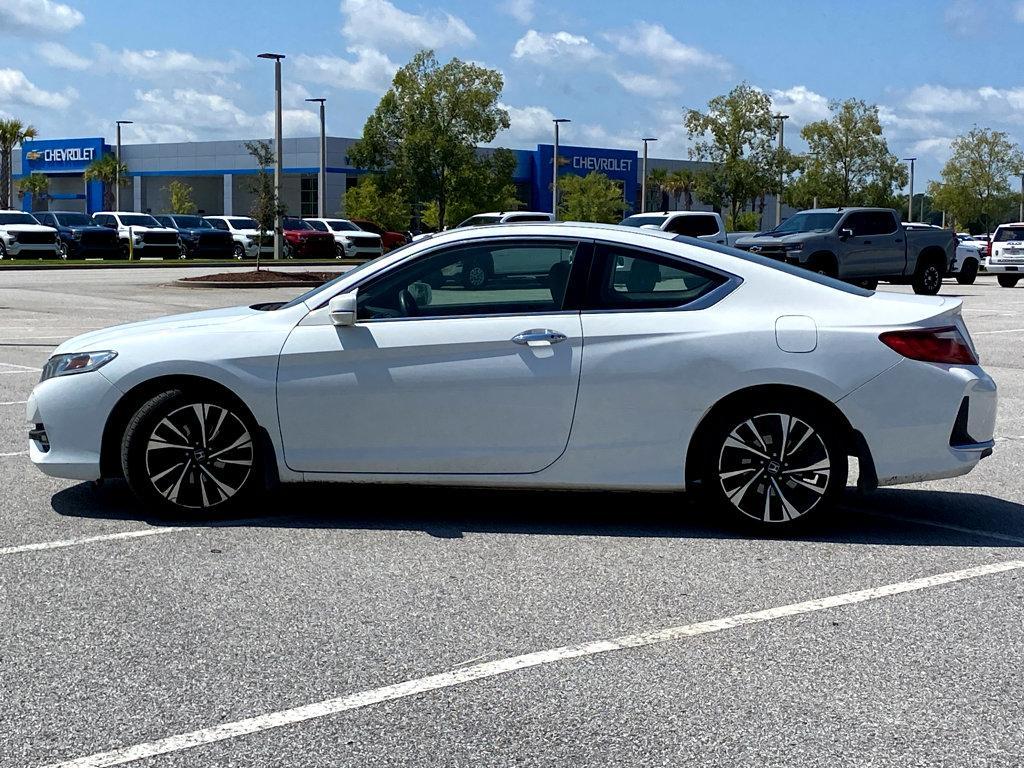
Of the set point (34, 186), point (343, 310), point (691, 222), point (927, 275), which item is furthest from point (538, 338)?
point (34, 186)

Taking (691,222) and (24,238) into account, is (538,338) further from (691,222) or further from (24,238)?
(24,238)

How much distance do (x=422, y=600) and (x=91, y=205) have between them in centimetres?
9075

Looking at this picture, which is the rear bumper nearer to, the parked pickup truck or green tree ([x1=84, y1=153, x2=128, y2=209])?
the parked pickup truck

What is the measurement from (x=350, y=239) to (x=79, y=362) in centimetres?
4447

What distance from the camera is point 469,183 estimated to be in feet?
170

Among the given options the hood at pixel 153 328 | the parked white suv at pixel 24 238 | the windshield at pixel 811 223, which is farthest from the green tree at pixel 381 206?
the hood at pixel 153 328

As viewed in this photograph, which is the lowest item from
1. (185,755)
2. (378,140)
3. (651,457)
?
(185,755)

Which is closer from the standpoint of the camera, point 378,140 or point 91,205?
point 378,140

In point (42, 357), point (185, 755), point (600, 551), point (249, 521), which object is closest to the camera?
point (185, 755)

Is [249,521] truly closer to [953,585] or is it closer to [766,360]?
[766,360]

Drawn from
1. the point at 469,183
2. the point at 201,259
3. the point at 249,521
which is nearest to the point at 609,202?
the point at 469,183

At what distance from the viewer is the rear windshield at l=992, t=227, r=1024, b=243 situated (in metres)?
38.2

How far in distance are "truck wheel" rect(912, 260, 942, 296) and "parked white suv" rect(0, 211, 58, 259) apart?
29803mm

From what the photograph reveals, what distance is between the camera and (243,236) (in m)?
54.1
